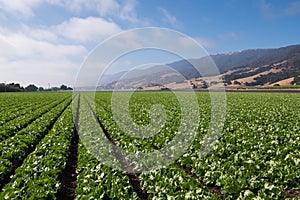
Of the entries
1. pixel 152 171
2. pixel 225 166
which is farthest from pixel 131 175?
pixel 225 166

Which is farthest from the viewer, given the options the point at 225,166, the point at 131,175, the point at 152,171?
the point at 131,175

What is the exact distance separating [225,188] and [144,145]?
4.51 m

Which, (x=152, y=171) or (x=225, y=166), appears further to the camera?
(x=152, y=171)

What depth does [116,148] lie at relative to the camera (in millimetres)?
10414

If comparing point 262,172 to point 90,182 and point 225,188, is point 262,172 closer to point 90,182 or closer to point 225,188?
point 225,188

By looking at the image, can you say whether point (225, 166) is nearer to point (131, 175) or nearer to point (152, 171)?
point (152, 171)

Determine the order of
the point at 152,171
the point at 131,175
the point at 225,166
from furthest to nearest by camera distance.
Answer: the point at 131,175, the point at 152,171, the point at 225,166

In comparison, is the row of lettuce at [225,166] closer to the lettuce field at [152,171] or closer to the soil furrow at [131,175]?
the lettuce field at [152,171]

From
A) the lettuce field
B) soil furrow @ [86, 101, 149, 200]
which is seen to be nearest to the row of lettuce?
the lettuce field

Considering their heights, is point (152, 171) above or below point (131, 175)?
above

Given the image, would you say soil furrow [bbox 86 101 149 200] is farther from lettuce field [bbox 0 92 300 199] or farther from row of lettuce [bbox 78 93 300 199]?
row of lettuce [bbox 78 93 300 199]

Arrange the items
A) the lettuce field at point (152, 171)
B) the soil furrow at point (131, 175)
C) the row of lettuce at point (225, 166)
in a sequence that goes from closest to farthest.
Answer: the lettuce field at point (152, 171), the row of lettuce at point (225, 166), the soil furrow at point (131, 175)

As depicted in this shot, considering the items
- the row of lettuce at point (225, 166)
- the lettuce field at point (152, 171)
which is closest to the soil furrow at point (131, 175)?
the lettuce field at point (152, 171)

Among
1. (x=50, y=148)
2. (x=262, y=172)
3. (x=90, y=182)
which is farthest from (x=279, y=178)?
(x=50, y=148)
